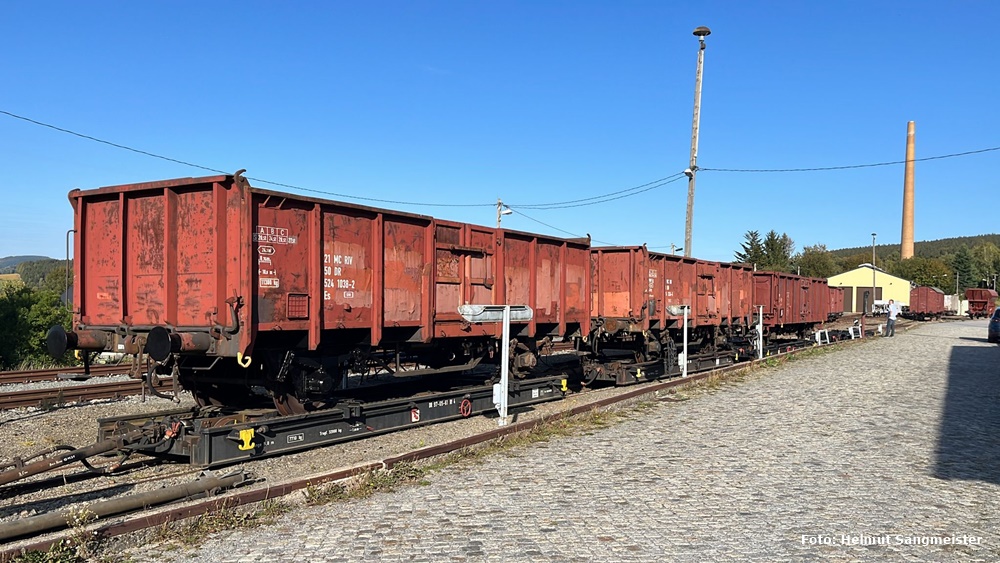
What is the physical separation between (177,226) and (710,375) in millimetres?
12055

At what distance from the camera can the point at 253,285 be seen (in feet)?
24.7

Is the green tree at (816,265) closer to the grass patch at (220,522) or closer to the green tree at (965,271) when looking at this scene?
the green tree at (965,271)

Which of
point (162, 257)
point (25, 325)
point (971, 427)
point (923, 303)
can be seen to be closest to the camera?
point (162, 257)

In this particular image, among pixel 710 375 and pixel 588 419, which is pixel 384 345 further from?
pixel 710 375

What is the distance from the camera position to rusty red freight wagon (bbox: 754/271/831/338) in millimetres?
24062

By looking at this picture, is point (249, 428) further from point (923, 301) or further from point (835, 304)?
point (923, 301)

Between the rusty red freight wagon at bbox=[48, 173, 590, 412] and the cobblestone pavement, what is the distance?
8.15 ft

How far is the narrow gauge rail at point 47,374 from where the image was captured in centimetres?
1470

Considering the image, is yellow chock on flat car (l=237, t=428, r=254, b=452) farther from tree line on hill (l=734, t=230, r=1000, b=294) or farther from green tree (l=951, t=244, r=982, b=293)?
green tree (l=951, t=244, r=982, b=293)

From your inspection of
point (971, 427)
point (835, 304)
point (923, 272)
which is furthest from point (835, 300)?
point (923, 272)

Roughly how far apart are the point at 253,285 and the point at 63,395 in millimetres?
6813

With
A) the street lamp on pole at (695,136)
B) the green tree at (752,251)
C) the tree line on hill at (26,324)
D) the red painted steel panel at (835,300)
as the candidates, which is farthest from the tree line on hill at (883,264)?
the tree line on hill at (26,324)

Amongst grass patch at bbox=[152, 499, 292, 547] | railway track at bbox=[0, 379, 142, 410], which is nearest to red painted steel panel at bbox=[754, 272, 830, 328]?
railway track at bbox=[0, 379, 142, 410]

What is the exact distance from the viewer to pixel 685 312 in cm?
1591
